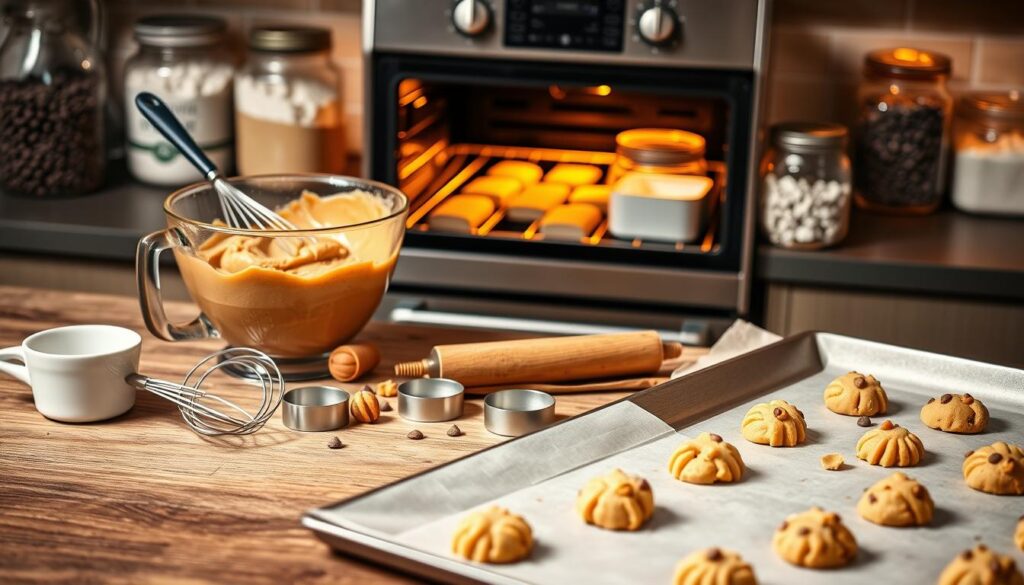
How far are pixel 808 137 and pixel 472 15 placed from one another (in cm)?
57

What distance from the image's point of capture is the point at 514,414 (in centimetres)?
112

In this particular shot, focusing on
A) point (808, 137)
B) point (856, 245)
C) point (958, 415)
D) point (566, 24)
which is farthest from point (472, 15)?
point (958, 415)

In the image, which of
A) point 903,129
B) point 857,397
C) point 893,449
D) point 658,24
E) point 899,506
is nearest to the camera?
point 899,506

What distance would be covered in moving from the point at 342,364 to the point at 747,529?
1.58ft

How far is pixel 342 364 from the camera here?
1241 mm

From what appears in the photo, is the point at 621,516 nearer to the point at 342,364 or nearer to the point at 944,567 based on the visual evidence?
the point at 944,567

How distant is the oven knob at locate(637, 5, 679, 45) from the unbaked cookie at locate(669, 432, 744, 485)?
1.00 metres

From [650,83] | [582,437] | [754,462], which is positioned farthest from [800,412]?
[650,83]

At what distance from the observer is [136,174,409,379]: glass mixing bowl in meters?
1.21

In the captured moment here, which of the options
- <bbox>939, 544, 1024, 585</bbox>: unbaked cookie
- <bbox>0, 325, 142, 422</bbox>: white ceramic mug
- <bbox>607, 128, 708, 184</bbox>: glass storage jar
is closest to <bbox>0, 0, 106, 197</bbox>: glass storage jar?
<bbox>607, 128, 708, 184</bbox>: glass storage jar

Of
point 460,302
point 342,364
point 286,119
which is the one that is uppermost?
point 286,119

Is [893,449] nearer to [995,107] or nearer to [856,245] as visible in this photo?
[856,245]

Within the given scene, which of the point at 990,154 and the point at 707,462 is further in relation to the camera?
the point at 990,154

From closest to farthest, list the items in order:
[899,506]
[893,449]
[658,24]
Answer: [899,506], [893,449], [658,24]
